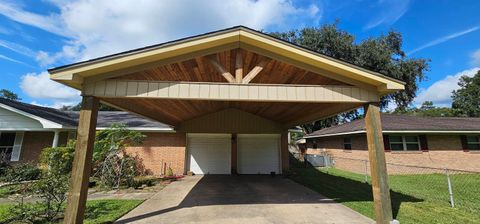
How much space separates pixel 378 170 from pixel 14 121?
14.8m

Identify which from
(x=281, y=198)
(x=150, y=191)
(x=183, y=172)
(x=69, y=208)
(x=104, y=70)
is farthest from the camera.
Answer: (x=183, y=172)

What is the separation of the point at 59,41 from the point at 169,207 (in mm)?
9720

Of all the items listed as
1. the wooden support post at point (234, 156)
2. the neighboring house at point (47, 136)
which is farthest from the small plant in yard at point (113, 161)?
the wooden support post at point (234, 156)

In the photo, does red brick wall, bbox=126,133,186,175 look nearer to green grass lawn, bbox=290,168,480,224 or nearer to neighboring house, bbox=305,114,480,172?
green grass lawn, bbox=290,168,480,224

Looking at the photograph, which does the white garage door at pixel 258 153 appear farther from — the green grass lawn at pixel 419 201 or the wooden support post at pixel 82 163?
the wooden support post at pixel 82 163

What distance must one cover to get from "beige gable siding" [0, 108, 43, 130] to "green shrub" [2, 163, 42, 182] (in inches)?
81.1

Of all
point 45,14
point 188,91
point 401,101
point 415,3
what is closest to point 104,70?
point 188,91

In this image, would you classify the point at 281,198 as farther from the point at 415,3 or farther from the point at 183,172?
the point at 415,3

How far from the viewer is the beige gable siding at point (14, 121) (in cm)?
1101

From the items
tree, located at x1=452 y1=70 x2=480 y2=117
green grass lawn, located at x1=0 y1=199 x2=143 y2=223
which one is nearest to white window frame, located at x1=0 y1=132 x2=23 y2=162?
green grass lawn, located at x1=0 y1=199 x2=143 y2=223

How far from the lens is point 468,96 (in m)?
42.5

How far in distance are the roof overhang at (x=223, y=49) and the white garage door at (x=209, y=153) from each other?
8929 mm

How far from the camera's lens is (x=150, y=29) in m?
10.7

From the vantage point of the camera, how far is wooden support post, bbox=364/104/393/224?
468 centimetres
